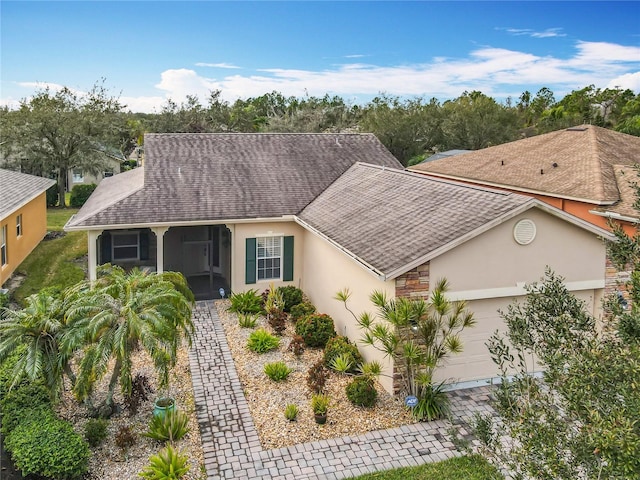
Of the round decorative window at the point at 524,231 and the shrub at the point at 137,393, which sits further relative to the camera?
the round decorative window at the point at 524,231

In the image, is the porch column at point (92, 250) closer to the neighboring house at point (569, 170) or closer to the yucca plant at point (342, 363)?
the yucca plant at point (342, 363)

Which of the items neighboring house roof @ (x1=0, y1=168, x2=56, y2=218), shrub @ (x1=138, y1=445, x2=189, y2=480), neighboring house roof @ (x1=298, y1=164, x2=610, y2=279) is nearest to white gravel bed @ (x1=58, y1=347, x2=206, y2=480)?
shrub @ (x1=138, y1=445, x2=189, y2=480)

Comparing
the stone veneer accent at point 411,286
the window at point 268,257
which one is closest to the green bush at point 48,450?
the stone veneer accent at point 411,286

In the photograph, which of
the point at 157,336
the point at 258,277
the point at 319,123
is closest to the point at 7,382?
the point at 157,336

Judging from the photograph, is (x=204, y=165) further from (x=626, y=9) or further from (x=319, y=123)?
(x=319, y=123)

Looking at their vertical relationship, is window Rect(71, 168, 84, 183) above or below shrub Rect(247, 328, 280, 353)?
above

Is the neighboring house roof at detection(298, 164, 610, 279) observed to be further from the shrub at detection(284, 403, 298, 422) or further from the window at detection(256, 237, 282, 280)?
the shrub at detection(284, 403, 298, 422)

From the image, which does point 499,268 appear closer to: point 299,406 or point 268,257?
point 299,406
